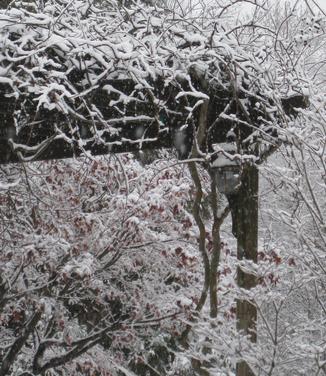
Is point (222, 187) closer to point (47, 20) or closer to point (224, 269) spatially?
point (47, 20)

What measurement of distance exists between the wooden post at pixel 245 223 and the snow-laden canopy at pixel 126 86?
0.90 feet

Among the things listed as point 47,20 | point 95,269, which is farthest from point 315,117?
point 95,269

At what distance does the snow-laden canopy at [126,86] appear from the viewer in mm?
2258

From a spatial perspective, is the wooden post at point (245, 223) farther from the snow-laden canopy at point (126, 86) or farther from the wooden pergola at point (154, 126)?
the snow-laden canopy at point (126, 86)

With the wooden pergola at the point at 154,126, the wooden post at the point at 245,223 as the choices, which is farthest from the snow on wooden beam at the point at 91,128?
the wooden post at the point at 245,223

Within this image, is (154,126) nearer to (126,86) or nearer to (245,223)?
(126,86)

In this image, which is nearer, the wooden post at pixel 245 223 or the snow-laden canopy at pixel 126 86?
the snow-laden canopy at pixel 126 86

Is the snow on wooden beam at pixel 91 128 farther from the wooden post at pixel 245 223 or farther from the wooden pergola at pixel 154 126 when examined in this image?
the wooden post at pixel 245 223

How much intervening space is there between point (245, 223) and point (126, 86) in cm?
117

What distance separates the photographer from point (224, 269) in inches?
231

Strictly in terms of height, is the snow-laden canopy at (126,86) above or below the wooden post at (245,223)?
above

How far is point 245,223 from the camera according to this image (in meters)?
3.19

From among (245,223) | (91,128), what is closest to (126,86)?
(91,128)

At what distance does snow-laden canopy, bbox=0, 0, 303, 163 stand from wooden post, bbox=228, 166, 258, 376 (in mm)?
274
